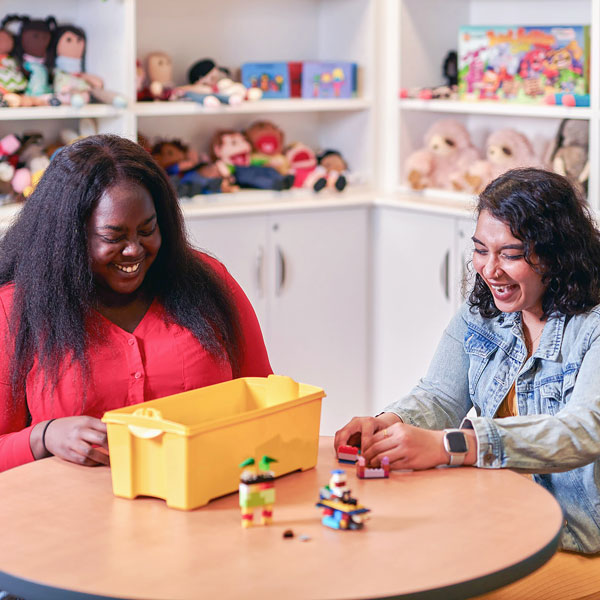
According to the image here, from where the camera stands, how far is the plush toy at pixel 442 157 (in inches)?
145

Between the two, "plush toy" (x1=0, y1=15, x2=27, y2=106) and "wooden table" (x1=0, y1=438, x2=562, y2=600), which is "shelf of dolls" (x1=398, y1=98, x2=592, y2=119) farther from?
"wooden table" (x1=0, y1=438, x2=562, y2=600)

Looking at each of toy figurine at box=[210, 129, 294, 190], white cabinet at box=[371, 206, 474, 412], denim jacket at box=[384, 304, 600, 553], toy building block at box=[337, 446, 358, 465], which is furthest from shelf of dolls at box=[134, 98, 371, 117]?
toy building block at box=[337, 446, 358, 465]

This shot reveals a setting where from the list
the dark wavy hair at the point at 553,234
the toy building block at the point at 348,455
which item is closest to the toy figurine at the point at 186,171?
the dark wavy hair at the point at 553,234

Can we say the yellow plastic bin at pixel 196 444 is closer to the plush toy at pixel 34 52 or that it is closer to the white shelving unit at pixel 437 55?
the plush toy at pixel 34 52

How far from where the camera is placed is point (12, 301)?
1856mm

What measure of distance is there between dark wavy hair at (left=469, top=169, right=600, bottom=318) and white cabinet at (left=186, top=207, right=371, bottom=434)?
1.66 meters

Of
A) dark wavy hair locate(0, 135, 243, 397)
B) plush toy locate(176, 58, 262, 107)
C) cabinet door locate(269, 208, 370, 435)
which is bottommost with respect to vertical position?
cabinet door locate(269, 208, 370, 435)

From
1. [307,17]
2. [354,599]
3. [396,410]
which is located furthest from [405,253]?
[354,599]

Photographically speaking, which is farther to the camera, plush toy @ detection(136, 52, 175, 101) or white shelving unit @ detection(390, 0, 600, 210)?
white shelving unit @ detection(390, 0, 600, 210)

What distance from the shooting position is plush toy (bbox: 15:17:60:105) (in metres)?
3.23

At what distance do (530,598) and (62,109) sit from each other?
6.76ft

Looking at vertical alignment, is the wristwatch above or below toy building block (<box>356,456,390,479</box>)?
above

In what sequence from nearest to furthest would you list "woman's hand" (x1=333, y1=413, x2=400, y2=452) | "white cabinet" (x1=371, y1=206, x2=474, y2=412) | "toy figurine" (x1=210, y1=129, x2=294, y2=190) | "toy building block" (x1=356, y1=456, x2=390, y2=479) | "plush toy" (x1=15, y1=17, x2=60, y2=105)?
1. "toy building block" (x1=356, y1=456, x2=390, y2=479)
2. "woman's hand" (x1=333, y1=413, x2=400, y2=452)
3. "plush toy" (x1=15, y1=17, x2=60, y2=105)
4. "white cabinet" (x1=371, y1=206, x2=474, y2=412)
5. "toy figurine" (x1=210, y1=129, x2=294, y2=190)

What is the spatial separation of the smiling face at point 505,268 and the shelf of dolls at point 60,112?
167 centimetres
